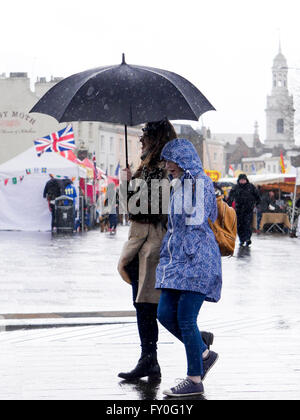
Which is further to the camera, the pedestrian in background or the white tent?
the white tent

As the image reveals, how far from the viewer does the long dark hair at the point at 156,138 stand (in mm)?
5895

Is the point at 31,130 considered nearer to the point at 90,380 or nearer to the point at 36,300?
the point at 36,300

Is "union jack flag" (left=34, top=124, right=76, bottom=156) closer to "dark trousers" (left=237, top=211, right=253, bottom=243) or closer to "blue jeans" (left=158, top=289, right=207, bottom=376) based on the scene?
"dark trousers" (left=237, top=211, right=253, bottom=243)

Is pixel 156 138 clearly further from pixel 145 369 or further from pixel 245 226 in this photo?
pixel 245 226

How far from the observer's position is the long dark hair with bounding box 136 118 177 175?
19.3 feet

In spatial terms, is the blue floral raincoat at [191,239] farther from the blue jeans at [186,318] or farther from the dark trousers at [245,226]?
the dark trousers at [245,226]

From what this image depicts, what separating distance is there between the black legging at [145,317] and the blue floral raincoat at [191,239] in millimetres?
471

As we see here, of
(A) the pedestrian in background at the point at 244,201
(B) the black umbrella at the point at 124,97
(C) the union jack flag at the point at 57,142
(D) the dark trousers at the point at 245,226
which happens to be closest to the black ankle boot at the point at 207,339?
(B) the black umbrella at the point at 124,97

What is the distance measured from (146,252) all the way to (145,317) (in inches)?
18.6

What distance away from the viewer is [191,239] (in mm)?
5387

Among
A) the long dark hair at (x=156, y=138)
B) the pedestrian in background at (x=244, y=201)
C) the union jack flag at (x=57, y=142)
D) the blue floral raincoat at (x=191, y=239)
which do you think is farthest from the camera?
the union jack flag at (x=57, y=142)

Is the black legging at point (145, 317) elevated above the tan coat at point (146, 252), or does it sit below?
below

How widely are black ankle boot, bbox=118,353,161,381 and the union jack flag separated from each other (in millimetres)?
23481

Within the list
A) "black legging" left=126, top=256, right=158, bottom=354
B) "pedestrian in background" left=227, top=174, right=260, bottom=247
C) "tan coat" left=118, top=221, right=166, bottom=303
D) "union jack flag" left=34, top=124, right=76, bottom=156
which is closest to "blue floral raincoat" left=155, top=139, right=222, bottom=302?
"tan coat" left=118, top=221, right=166, bottom=303
